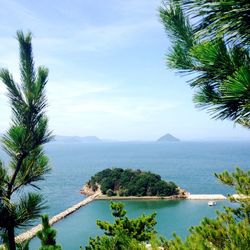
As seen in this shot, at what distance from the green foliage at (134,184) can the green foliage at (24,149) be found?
49.7 m

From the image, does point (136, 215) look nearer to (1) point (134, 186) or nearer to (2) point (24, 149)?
(1) point (134, 186)

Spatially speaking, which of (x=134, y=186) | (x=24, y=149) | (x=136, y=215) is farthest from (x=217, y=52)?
(x=134, y=186)

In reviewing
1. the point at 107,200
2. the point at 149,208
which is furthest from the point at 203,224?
the point at 107,200

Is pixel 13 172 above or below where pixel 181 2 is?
below

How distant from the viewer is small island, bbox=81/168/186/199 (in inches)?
2073

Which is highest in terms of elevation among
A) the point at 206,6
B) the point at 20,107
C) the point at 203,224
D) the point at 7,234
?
the point at 206,6

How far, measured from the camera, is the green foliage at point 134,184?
52.8 meters

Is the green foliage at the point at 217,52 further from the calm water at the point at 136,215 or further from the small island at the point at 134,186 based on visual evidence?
the small island at the point at 134,186

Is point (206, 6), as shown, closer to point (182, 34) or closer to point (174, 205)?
point (182, 34)

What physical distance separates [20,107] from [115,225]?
8.46m

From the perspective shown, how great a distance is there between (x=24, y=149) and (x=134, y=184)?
5156cm

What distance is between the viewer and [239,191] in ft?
20.2

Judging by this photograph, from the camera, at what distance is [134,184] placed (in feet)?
178

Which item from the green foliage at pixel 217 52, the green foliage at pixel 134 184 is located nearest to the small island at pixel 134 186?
the green foliage at pixel 134 184
